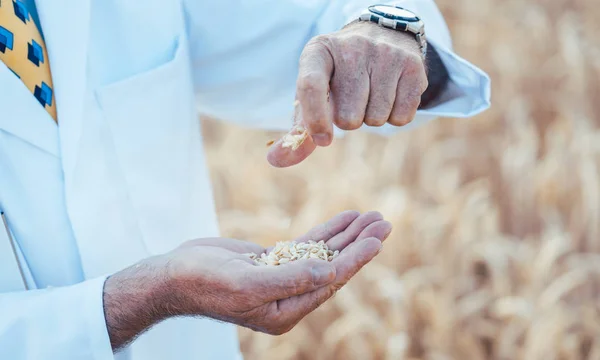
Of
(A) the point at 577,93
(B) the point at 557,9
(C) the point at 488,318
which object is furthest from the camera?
(B) the point at 557,9

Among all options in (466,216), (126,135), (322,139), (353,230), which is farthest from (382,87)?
(466,216)

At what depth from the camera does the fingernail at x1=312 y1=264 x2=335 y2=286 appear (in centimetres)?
118

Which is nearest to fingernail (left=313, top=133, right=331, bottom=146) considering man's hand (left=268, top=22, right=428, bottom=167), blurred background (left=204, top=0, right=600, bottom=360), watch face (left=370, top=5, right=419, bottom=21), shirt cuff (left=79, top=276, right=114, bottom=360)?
man's hand (left=268, top=22, right=428, bottom=167)

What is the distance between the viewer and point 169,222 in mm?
1595

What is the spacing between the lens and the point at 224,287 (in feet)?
3.96

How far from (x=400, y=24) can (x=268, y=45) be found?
0.39 m

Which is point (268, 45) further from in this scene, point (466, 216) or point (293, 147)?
point (466, 216)

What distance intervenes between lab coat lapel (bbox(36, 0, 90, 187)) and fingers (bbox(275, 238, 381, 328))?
1.54 ft

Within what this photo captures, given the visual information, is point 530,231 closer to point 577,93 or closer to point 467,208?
point 467,208

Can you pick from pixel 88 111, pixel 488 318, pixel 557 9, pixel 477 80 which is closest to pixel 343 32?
pixel 477 80

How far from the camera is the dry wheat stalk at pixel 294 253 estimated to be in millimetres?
1394

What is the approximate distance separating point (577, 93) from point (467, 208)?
105 centimetres

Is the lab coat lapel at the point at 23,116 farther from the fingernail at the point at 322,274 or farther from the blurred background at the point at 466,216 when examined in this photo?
the blurred background at the point at 466,216

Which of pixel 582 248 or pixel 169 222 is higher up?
pixel 169 222
